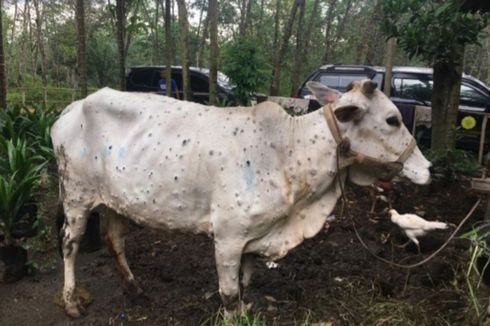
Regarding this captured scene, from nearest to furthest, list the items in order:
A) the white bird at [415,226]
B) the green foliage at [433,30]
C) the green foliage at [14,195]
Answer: the green foliage at [14,195] → the white bird at [415,226] → the green foliage at [433,30]

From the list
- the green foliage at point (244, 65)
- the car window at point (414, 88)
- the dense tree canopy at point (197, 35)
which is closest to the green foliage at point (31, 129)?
the green foliage at point (244, 65)

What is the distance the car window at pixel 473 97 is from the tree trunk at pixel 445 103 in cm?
307

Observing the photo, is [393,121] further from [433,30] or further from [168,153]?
[433,30]

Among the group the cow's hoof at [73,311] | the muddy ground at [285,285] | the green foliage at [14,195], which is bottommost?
the cow's hoof at [73,311]

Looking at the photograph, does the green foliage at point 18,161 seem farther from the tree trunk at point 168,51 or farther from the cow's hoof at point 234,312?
the tree trunk at point 168,51

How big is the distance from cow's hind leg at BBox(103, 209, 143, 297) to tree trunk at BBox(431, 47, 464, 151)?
4.65m

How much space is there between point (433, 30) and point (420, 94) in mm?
4142

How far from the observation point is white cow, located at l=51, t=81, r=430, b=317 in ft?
9.14

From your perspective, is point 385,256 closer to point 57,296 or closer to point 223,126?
point 223,126

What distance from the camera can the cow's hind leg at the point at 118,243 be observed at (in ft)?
11.8

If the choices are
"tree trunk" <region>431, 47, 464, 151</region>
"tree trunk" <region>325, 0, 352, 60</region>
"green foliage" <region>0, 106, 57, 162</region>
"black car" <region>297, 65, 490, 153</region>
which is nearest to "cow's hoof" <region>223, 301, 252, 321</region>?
"green foliage" <region>0, 106, 57, 162</region>

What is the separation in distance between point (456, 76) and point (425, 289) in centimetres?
381

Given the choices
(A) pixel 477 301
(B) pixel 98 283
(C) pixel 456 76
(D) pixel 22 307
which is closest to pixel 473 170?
(C) pixel 456 76

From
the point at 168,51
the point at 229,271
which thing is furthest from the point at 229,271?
the point at 168,51
